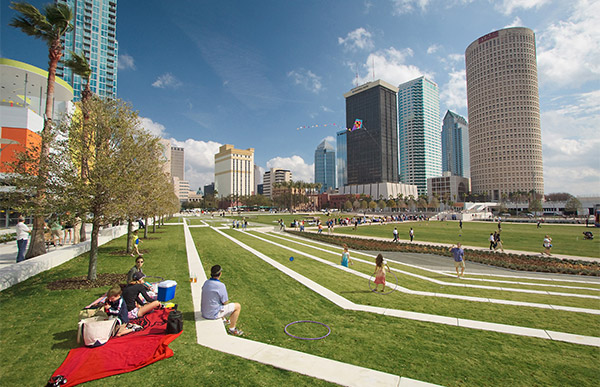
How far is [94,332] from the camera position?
17.8 feet

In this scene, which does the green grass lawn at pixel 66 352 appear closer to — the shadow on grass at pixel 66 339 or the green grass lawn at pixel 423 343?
the shadow on grass at pixel 66 339

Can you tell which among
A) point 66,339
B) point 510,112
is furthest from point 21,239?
point 510,112

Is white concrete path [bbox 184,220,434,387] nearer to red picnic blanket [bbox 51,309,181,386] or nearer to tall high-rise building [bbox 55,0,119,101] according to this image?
red picnic blanket [bbox 51,309,181,386]

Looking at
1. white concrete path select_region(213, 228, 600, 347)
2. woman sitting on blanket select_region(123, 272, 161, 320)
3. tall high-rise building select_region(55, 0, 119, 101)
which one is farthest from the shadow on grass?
tall high-rise building select_region(55, 0, 119, 101)

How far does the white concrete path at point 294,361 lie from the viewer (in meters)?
4.55

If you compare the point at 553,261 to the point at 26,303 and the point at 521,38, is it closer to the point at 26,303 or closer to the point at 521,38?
the point at 26,303

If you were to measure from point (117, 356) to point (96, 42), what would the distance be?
11623 cm

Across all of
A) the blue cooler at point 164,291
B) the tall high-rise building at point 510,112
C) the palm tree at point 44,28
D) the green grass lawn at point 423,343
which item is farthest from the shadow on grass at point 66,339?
the tall high-rise building at point 510,112

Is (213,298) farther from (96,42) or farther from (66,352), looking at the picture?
(96,42)

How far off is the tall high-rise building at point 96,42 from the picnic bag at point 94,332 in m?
98.9

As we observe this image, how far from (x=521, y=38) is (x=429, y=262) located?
680 ft

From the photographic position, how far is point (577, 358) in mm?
5402

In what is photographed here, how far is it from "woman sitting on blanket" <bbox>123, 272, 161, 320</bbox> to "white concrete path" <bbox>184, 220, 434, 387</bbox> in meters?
1.38

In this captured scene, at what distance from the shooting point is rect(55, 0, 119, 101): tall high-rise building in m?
82.1
